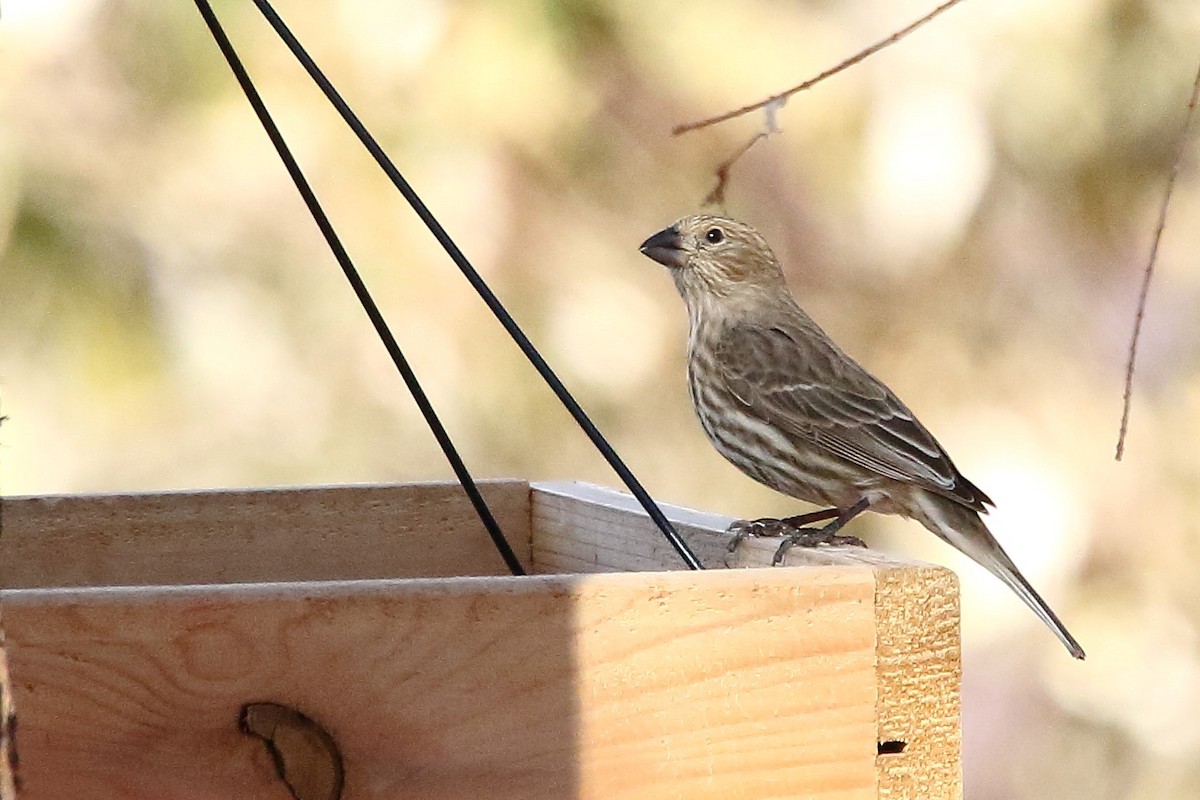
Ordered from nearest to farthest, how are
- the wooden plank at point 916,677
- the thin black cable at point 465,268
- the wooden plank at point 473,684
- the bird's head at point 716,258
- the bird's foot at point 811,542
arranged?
the wooden plank at point 473,684
the wooden plank at point 916,677
the thin black cable at point 465,268
the bird's foot at point 811,542
the bird's head at point 716,258

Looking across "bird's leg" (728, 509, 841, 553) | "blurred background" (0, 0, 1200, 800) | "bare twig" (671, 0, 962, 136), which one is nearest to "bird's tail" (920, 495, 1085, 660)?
"bird's leg" (728, 509, 841, 553)

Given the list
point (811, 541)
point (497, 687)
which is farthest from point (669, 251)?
point (497, 687)

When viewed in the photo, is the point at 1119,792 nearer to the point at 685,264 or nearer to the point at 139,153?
the point at 685,264

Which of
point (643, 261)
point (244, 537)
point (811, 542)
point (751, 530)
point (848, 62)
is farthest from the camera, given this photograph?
point (643, 261)

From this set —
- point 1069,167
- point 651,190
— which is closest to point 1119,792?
point 1069,167

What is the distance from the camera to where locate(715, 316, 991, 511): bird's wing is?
11.7ft

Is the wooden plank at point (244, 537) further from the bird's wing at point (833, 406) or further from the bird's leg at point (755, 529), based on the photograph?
the bird's wing at point (833, 406)

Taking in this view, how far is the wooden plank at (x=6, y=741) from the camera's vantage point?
163 centimetres

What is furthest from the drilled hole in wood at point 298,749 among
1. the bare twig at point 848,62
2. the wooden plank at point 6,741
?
the bare twig at point 848,62

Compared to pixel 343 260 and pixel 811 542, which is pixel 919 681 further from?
pixel 343 260

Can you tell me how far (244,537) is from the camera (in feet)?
9.60

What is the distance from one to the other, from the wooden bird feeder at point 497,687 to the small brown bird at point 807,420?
121 centimetres

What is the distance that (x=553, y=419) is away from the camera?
5.87 meters

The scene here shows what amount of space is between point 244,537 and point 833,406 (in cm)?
127
